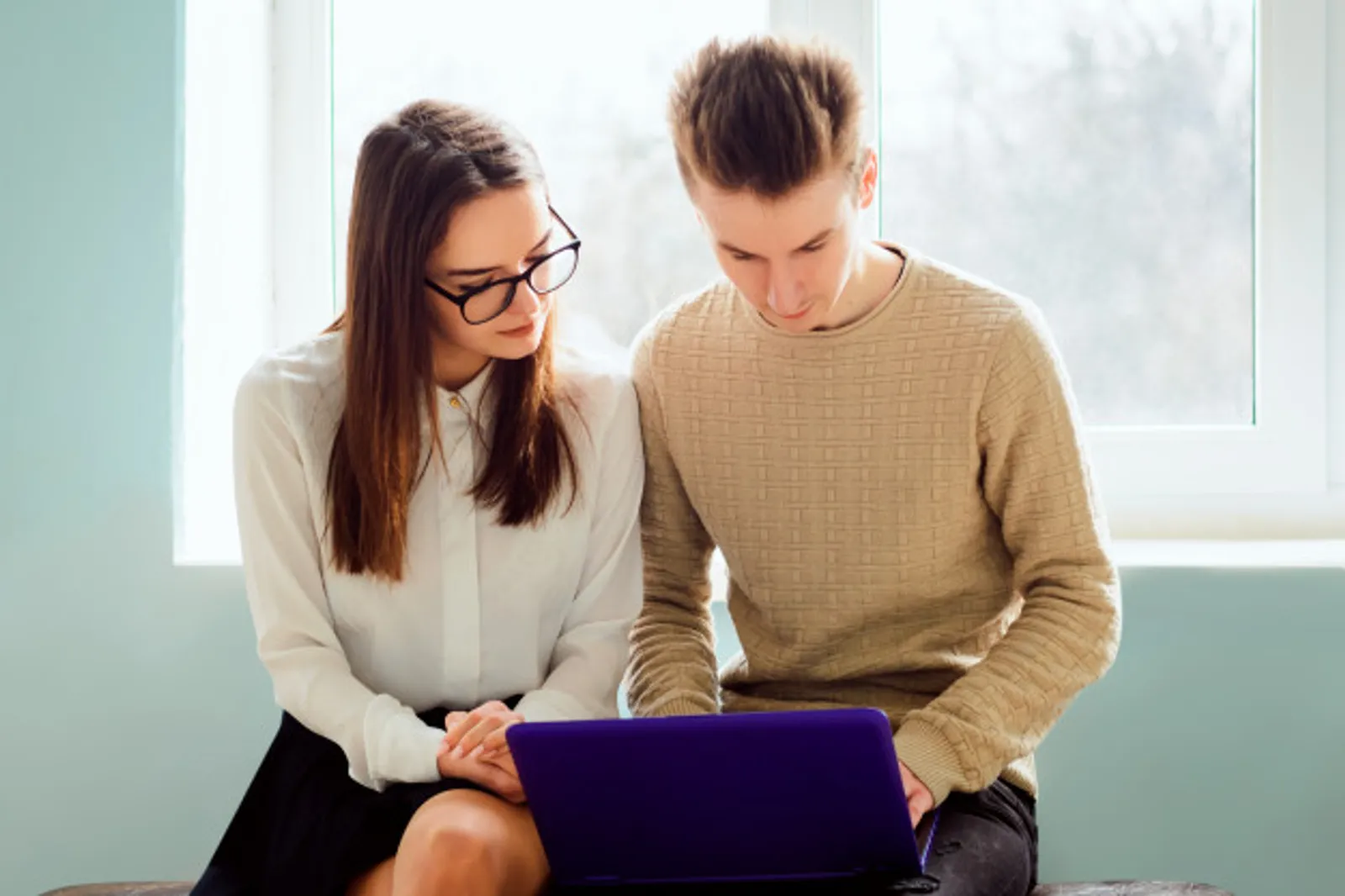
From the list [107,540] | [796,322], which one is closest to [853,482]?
[796,322]

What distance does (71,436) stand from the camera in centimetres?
194

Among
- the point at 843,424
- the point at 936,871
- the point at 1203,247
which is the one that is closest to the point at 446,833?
the point at 936,871

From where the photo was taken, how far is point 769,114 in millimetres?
1337

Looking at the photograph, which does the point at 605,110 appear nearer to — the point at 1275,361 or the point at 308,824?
the point at 1275,361

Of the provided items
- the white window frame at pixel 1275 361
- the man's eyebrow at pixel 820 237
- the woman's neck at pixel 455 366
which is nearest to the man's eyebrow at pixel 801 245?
the man's eyebrow at pixel 820 237

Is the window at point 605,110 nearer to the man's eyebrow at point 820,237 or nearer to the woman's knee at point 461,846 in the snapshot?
the man's eyebrow at point 820,237

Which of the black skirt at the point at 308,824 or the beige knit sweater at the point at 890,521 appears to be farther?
the beige knit sweater at the point at 890,521

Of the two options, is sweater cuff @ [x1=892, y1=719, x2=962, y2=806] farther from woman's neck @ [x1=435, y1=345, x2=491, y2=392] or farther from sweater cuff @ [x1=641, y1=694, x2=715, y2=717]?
woman's neck @ [x1=435, y1=345, x2=491, y2=392]

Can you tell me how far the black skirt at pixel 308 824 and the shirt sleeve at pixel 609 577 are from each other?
0.28 ft

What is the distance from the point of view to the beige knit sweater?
1438 millimetres

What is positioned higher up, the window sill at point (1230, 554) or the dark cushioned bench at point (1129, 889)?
the window sill at point (1230, 554)

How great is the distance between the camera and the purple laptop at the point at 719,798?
3.72 feet

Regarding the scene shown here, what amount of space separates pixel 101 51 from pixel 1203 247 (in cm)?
142

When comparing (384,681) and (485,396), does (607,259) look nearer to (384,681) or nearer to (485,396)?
(485,396)
